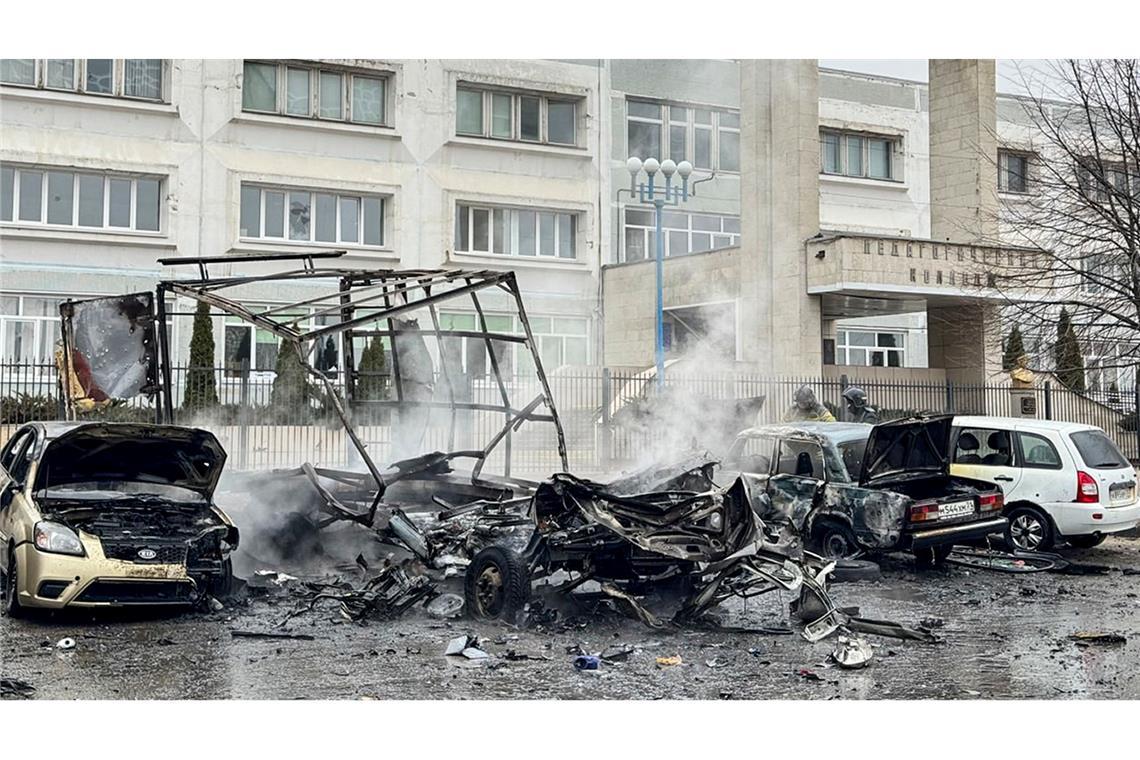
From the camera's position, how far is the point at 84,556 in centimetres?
763

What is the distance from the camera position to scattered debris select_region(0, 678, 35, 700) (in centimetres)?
621

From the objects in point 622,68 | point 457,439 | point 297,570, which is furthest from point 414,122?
point 297,570

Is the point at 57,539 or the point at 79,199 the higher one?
the point at 79,199

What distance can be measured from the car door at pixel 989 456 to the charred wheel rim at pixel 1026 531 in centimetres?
24

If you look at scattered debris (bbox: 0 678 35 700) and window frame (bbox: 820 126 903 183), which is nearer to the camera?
scattered debris (bbox: 0 678 35 700)

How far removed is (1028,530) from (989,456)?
0.90 metres

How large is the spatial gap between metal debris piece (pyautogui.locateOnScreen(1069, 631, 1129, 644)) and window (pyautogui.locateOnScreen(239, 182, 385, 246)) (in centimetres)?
1572

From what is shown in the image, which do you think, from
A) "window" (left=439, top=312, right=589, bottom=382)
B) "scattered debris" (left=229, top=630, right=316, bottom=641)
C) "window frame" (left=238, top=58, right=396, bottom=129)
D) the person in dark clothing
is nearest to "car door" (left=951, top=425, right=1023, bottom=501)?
the person in dark clothing

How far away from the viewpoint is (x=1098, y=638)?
7.84 metres

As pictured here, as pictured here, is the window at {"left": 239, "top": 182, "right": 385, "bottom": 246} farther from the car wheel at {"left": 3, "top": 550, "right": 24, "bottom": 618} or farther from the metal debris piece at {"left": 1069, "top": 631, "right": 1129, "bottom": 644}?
the metal debris piece at {"left": 1069, "top": 631, "right": 1129, "bottom": 644}

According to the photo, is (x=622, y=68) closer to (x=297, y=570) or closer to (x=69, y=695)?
(x=297, y=570)

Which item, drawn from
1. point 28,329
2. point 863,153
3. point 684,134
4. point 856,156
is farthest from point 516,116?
point 863,153

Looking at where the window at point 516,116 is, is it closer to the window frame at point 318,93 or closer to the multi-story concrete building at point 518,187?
the multi-story concrete building at point 518,187

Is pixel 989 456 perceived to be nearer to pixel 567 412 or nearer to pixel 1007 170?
pixel 567 412
